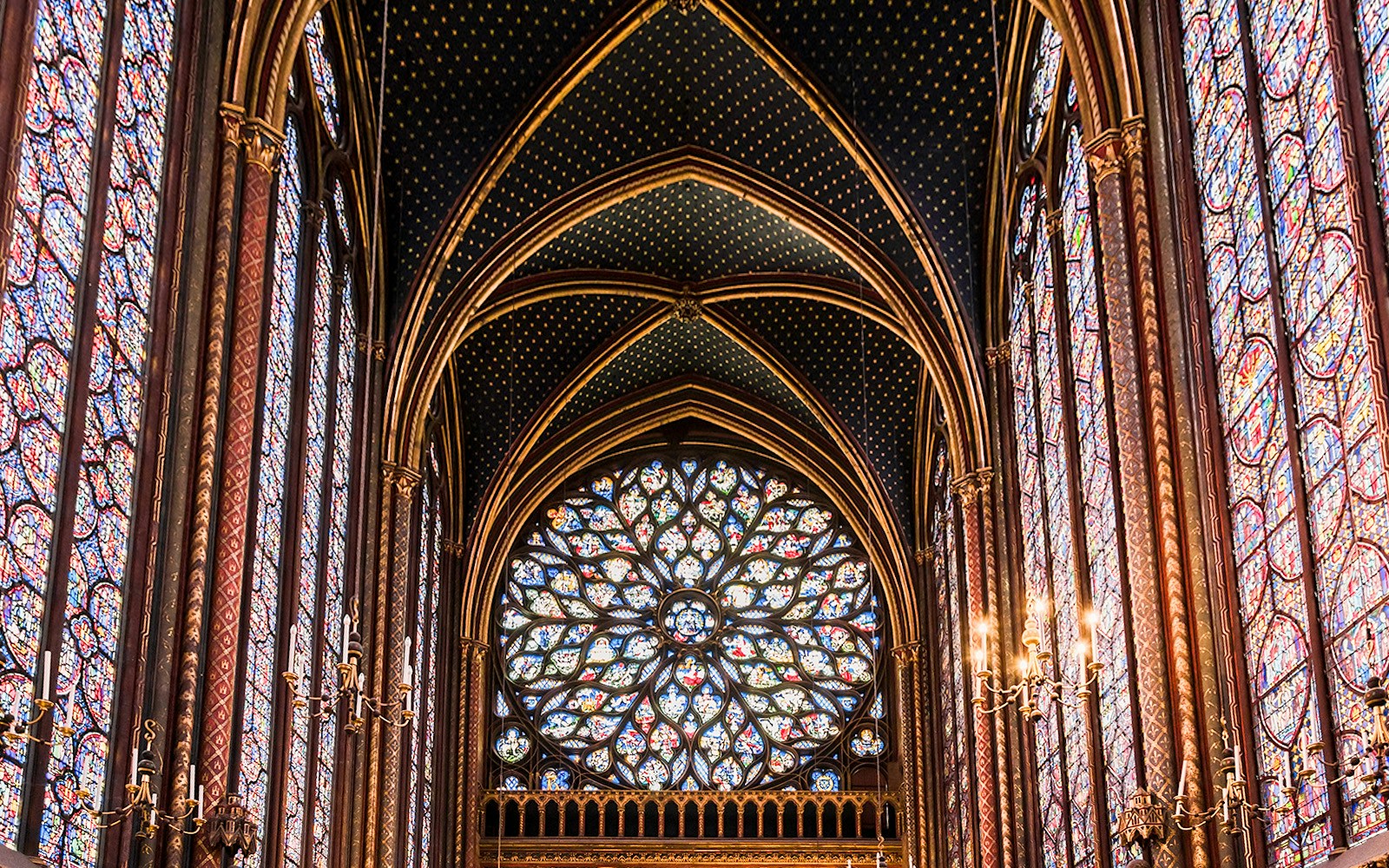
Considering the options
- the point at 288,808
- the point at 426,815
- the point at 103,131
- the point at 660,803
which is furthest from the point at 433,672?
the point at 103,131

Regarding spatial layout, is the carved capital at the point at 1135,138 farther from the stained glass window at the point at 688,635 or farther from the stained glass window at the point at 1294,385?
the stained glass window at the point at 688,635

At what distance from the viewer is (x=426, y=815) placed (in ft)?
91.2

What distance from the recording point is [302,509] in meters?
18.9

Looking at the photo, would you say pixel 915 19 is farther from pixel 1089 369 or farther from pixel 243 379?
pixel 243 379

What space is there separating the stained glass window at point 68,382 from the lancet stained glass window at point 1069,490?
8524mm

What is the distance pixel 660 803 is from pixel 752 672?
332cm

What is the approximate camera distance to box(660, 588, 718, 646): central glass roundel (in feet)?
111

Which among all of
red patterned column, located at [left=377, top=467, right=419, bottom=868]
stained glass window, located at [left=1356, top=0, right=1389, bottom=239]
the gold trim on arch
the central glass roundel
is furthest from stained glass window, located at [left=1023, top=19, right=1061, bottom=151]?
the central glass roundel

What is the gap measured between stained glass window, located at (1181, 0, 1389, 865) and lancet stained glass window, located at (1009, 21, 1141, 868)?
2674 mm

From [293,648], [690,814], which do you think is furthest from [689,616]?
[293,648]

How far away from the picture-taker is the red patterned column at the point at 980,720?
77.9ft

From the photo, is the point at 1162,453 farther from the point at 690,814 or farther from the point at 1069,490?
the point at 690,814

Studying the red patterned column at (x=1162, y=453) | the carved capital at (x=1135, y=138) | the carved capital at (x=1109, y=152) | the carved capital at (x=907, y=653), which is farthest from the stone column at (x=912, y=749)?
the carved capital at (x=1135, y=138)

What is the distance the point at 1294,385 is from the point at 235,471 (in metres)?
9.07
